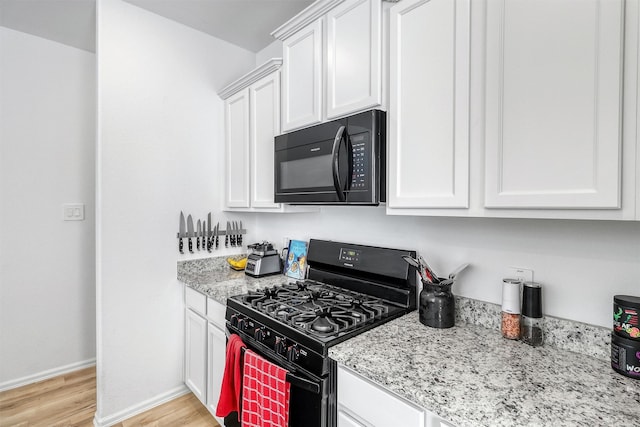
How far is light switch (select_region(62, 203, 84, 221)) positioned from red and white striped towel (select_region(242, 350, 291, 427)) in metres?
2.20

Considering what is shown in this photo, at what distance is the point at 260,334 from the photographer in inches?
55.9

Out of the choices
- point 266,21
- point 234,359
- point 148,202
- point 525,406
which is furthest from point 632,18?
point 148,202

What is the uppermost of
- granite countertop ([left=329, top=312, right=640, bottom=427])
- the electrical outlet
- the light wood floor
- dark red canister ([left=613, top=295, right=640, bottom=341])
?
the electrical outlet

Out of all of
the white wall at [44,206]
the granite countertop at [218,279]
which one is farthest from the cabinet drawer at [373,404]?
the white wall at [44,206]

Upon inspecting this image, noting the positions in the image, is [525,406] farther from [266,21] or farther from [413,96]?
[266,21]

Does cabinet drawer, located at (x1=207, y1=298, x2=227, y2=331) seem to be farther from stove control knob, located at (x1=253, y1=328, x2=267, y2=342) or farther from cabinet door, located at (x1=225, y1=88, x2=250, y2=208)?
cabinet door, located at (x1=225, y1=88, x2=250, y2=208)

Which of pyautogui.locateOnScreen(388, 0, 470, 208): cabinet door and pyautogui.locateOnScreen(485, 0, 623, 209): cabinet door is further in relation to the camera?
pyautogui.locateOnScreen(388, 0, 470, 208): cabinet door

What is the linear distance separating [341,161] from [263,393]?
3.42 ft

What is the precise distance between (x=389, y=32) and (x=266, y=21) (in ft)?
4.35

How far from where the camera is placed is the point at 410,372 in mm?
952

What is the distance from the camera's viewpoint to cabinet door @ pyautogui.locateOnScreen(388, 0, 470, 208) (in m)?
1.07

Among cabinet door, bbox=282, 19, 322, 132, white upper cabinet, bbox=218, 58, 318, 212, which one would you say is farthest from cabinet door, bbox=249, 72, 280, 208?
cabinet door, bbox=282, 19, 322, 132

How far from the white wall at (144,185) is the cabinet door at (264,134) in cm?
51

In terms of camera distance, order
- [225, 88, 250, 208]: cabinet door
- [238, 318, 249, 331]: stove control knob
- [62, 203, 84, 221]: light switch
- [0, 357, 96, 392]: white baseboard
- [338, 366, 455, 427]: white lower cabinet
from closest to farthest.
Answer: [338, 366, 455, 427]: white lower cabinet
[238, 318, 249, 331]: stove control knob
[225, 88, 250, 208]: cabinet door
[0, 357, 96, 392]: white baseboard
[62, 203, 84, 221]: light switch
